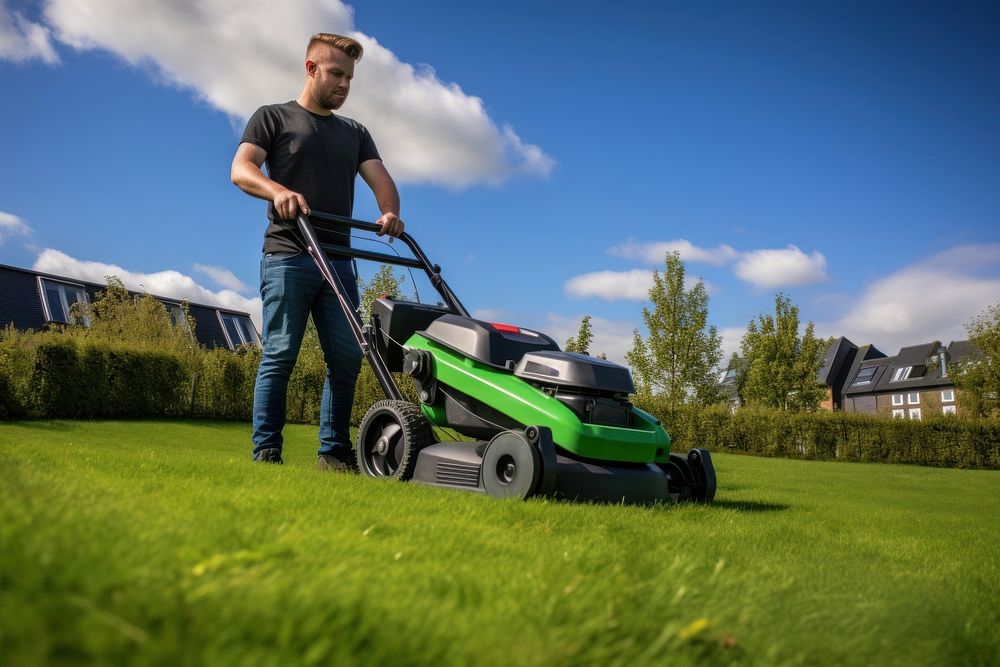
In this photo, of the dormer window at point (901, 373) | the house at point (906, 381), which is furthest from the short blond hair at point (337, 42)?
the dormer window at point (901, 373)

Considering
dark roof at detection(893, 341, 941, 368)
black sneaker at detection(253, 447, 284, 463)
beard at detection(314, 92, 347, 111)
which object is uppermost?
dark roof at detection(893, 341, 941, 368)

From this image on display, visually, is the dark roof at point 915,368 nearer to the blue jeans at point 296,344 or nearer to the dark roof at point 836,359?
the dark roof at point 836,359

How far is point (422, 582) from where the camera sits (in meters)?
1.59

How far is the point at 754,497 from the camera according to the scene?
6.27 metres

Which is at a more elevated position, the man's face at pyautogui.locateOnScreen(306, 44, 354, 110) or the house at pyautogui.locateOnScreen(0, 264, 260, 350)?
the house at pyautogui.locateOnScreen(0, 264, 260, 350)

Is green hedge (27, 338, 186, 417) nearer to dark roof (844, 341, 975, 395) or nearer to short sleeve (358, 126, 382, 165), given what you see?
short sleeve (358, 126, 382, 165)

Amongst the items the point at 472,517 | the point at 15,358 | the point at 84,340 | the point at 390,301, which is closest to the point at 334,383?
the point at 390,301

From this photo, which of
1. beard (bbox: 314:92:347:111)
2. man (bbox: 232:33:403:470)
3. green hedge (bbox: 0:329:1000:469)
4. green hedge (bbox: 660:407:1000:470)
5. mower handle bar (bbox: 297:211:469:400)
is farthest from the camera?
green hedge (bbox: 660:407:1000:470)

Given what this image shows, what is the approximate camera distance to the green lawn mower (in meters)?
3.82

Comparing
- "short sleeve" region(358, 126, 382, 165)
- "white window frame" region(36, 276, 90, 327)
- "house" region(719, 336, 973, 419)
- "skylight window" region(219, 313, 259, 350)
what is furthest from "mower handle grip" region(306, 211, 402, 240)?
"house" region(719, 336, 973, 419)

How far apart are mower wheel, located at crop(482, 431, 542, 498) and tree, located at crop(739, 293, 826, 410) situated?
30.9 meters

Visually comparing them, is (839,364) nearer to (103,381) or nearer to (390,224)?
(103,381)

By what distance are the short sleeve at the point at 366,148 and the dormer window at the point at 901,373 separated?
184ft

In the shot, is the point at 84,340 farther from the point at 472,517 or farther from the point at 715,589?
the point at 715,589
